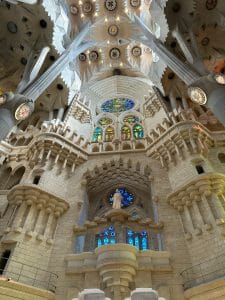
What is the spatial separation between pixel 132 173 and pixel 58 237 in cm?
565

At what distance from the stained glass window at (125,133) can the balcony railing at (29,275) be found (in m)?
9.99

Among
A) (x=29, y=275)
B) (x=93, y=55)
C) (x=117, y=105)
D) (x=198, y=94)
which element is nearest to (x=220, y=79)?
(x=198, y=94)

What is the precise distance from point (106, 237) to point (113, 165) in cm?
448

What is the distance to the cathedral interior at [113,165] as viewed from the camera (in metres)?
9.21

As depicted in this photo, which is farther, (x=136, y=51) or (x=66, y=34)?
(x=136, y=51)

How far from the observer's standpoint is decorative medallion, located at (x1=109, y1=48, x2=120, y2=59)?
2480 cm

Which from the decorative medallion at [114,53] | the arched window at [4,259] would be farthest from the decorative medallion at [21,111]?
the decorative medallion at [114,53]

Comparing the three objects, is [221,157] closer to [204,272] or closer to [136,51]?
[204,272]

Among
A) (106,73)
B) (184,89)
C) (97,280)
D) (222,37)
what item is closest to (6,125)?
(97,280)

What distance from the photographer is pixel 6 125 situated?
9.48 metres

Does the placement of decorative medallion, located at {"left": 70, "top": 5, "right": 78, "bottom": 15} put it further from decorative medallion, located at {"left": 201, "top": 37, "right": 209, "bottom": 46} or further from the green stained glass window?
decorative medallion, located at {"left": 201, "top": 37, "right": 209, "bottom": 46}

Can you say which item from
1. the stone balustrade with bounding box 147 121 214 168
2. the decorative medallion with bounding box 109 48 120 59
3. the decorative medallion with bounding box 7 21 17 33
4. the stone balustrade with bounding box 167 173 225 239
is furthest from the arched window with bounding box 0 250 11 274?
the decorative medallion with bounding box 109 48 120 59

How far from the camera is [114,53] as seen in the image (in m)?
24.9

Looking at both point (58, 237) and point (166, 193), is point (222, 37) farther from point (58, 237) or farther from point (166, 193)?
point (58, 237)
